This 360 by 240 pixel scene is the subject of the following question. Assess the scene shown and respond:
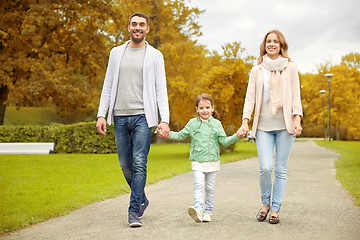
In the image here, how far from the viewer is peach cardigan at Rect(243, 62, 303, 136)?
489 cm

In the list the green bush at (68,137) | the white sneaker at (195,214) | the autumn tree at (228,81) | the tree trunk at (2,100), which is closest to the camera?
the white sneaker at (195,214)

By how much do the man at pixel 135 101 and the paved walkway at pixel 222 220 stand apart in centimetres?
47

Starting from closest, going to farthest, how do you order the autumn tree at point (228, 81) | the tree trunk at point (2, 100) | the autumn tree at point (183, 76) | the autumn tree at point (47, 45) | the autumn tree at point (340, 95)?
1. the autumn tree at point (228, 81)
2. the autumn tree at point (183, 76)
3. the autumn tree at point (47, 45)
4. the tree trunk at point (2, 100)
5. the autumn tree at point (340, 95)

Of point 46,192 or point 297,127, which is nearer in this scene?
point 297,127

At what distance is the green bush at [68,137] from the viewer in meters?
20.4

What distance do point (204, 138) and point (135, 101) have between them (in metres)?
0.94

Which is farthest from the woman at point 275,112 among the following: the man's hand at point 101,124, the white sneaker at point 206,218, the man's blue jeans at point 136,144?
the man's hand at point 101,124

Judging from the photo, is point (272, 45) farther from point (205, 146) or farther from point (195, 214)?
point (195, 214)

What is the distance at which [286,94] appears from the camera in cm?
495

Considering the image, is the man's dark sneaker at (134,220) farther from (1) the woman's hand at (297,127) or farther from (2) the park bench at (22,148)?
(2) the park bench at (22,148)

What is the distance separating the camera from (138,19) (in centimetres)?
492

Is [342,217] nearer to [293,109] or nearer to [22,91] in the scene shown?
[293,109]

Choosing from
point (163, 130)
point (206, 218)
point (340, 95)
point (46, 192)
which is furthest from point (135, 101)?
point (340, 95)

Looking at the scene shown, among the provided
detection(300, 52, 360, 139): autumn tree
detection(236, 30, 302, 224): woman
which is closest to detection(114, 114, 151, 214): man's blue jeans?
detection(236, 30, 302, 224): woman
